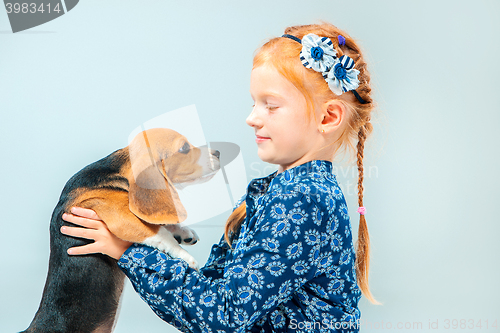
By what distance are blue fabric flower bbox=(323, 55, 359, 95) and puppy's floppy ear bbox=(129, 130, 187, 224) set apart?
836 mm

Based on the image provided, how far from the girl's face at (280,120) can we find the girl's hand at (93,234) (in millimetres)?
663

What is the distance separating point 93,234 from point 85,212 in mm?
98

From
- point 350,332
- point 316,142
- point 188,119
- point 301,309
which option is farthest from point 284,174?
point 188,119

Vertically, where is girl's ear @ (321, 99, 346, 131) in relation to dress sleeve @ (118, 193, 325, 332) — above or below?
above

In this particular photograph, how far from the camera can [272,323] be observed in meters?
1.61

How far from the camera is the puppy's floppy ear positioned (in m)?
1.85

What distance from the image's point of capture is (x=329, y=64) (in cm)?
156

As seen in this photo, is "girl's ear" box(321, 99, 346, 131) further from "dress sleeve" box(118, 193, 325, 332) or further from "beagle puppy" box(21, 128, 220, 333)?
"beagle puppy" box(21, 128, 220, 333)

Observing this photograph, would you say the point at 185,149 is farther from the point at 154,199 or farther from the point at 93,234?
the point at 93,234

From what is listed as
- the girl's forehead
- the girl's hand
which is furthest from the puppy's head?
the girl's forehead

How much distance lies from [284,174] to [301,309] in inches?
18.7

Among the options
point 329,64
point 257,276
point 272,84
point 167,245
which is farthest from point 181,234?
point 329,64

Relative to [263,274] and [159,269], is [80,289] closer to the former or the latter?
[159,269]

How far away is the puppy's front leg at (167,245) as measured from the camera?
5.88 ft
